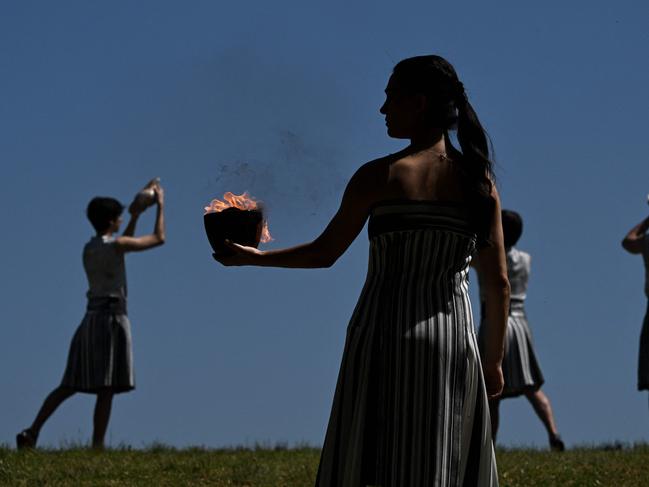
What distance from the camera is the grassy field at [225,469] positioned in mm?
9148

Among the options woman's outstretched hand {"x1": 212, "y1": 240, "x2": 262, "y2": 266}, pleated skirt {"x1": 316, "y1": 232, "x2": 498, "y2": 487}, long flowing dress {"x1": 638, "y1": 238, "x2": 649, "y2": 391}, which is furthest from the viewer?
long flowing dress {"x1": 638, "y1": 238, "x2": 649, "y2": 391}

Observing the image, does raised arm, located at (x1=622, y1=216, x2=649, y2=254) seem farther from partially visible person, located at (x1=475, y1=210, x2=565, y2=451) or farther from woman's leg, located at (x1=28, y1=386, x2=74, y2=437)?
woman's leg, located at (x1=28, y1=386, x2=74, y2=437)

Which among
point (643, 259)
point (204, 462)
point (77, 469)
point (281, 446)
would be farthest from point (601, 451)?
point (77, 469)

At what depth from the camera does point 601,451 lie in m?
11.2

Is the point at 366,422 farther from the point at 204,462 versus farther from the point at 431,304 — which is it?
the point at 204,462

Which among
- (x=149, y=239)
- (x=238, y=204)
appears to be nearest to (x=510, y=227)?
(x=149, y=239)

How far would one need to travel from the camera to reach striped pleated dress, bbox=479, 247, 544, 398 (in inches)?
499

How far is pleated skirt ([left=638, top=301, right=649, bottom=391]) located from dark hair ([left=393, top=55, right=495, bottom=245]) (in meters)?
7.07

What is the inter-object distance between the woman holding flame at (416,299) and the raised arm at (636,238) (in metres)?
6.78

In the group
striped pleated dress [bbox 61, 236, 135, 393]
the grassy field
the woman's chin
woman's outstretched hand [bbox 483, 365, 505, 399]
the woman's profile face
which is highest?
the woman's profile face

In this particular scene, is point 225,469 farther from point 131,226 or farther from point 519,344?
point 519,344

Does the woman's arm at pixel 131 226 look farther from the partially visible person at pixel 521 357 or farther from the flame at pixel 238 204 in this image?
the flame at pixel 238 204

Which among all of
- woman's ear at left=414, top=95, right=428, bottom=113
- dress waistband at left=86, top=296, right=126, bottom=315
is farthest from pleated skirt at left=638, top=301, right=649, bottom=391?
woman's ear at left=414, top=95, right=428, bottom=113

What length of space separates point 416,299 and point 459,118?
0.71m
